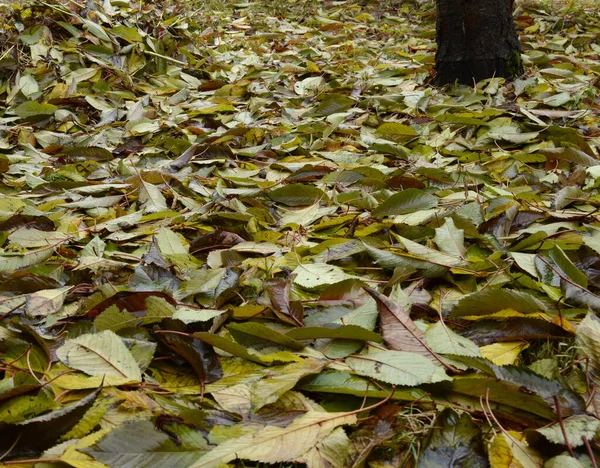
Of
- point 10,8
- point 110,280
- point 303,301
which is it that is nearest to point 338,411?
point 303,301

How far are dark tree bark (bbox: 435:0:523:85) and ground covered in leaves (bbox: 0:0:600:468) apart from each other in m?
0.13

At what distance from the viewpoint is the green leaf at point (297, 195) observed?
5.05 feet

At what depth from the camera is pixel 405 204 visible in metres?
1.37

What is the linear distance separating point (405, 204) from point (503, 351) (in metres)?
0.56

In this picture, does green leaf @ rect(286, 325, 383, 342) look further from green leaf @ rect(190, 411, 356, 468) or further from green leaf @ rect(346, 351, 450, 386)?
green leaf @ rect(190, 411, 356, 468)

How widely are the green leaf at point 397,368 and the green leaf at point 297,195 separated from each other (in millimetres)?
732

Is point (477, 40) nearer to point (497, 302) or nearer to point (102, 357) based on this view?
point (497, 302)

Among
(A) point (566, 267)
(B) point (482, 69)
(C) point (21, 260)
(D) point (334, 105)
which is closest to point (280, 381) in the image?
(A) point (566, 267)

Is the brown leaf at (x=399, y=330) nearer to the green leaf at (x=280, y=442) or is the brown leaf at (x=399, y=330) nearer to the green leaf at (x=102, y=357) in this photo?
the green leaf at (x=280, y=442)

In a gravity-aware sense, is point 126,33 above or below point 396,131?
above

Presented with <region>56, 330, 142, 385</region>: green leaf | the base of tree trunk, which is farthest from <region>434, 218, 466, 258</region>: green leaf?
the base of tree trunk

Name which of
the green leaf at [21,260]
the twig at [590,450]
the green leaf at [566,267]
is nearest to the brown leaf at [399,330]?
the twig at [590,450]

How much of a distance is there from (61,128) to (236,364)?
1763 millimetres

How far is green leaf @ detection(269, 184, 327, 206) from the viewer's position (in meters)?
1.54
